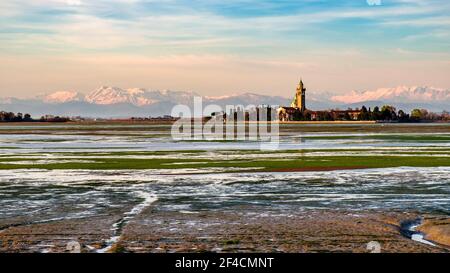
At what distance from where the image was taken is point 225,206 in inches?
882

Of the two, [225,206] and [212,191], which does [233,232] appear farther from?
[212,191]

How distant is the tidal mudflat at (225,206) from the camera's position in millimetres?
16469

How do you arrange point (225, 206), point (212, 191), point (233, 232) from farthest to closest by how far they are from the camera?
1. point (212, 191)
2. point (225, 206)
3. point (233, 232)

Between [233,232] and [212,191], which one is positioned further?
[212,191]

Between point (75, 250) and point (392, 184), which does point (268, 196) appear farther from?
point (75, 250)

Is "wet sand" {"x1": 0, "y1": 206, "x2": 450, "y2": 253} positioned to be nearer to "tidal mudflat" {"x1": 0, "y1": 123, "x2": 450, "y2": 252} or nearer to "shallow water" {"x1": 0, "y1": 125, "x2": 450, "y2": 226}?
"tidal mudflat" {"x1": 0, "y1": 123, "x2": 450, "y2": 252}

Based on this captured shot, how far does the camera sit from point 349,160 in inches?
1626

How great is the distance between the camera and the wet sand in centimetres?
1573

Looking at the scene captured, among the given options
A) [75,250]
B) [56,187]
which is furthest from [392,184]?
[75,250]

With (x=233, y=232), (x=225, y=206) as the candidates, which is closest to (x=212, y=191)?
(x=225, y=206)

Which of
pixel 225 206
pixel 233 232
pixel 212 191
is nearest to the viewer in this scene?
pixel 233 232

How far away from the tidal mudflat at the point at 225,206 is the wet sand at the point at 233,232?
0.09ft

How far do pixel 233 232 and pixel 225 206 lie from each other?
465 cm
